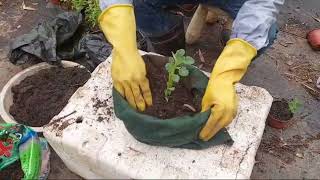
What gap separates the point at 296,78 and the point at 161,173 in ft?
5.23

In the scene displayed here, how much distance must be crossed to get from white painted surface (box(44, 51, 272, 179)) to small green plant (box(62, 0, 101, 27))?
0.97 metres

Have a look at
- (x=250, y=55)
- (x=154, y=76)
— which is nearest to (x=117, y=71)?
(x=154, y=76)

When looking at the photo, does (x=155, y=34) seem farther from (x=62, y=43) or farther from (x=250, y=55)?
(x=250, y=55)

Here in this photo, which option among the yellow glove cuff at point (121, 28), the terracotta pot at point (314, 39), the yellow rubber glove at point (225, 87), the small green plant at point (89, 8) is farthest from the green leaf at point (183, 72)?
the terracotta pot at point (314, 39)

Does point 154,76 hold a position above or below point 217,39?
above

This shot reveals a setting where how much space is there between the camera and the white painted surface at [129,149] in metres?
1.65

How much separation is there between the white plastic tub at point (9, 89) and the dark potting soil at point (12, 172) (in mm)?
224

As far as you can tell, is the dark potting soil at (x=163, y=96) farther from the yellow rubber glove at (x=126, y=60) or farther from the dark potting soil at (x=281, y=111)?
the dark potting soil at (x=281, y=111)

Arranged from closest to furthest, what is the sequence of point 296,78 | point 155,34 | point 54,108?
point 54,108 < point 155,34 < point 296,78

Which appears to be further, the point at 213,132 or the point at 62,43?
the point at 62,43

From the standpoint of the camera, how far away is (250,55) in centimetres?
183

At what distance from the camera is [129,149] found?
1710 mm

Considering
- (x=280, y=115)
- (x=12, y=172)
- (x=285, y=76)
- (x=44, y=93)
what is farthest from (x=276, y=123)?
(x=12, y=172)

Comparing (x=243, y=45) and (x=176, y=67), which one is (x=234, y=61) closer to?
(x=243, y=45)
